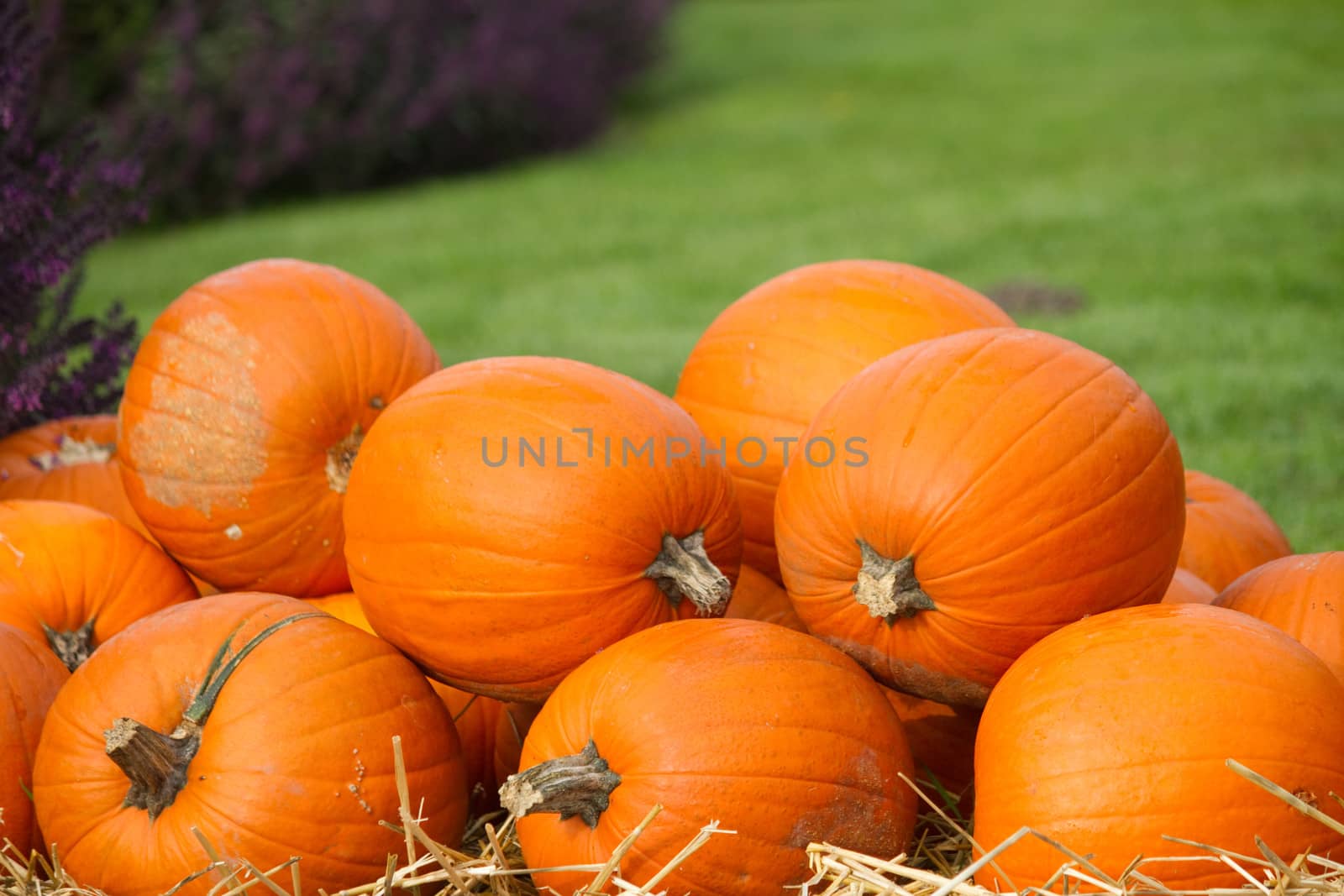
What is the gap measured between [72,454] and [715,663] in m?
2.01

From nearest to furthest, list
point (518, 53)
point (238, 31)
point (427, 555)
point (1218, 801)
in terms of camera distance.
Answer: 1. point (1218, 801)
2. point (427, 555)
3. point (238, 31)
4. point (518, 53)

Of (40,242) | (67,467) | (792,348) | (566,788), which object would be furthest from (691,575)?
(40,242)

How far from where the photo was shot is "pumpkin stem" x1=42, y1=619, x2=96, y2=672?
8.16 ft

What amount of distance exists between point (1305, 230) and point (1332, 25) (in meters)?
8.77

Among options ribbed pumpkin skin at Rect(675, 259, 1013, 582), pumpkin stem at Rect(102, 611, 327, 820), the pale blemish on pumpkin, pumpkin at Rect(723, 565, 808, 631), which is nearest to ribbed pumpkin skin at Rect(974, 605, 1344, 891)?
pumpkin at Rect(723, 565, 808, 631)

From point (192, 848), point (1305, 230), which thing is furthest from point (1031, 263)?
point (192, 848)

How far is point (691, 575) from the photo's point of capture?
2.10 m

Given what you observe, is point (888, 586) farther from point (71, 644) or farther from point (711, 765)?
point (71, 644)

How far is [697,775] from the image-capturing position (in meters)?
1.86

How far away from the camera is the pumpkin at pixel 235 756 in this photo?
1964mm

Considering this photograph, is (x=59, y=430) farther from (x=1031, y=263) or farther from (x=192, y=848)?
(x=1031, y=263)

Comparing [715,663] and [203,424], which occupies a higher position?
[203,424]

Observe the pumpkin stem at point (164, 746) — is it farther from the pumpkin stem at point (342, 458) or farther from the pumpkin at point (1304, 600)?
the pumpkin at point (1304, 600)

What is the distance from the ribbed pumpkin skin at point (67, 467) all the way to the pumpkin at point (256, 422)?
1.45ft
